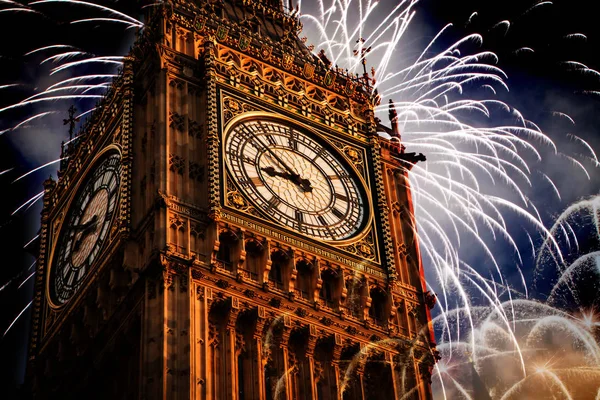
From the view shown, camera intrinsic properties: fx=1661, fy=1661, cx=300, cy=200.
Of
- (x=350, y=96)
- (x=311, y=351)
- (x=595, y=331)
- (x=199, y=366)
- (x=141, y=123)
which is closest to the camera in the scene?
(x=595, y=331)

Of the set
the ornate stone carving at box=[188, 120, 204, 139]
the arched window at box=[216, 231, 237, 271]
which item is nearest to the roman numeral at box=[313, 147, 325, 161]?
the ornate stone carving at box=[188, 120, 204, 139]

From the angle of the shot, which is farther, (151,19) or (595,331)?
(151,19)

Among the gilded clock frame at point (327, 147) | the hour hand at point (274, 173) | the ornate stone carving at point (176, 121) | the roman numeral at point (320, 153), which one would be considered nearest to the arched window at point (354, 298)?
the gilded clock frame at point (327, 147)

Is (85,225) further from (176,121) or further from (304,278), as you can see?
(304,278)

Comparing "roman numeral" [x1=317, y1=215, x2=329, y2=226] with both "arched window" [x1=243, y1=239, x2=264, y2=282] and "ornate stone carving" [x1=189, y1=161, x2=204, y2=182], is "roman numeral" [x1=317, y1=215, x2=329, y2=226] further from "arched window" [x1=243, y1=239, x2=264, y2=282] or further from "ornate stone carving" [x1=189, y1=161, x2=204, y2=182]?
"ornate stone carving" [x1=189, y1=161, x2=204, y2=182]

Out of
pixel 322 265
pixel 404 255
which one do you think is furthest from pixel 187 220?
pixel 404 255

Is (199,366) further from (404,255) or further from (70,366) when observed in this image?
(404,255)

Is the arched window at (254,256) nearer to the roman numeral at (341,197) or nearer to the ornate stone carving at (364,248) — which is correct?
the ornate stone carving at (364,248)
